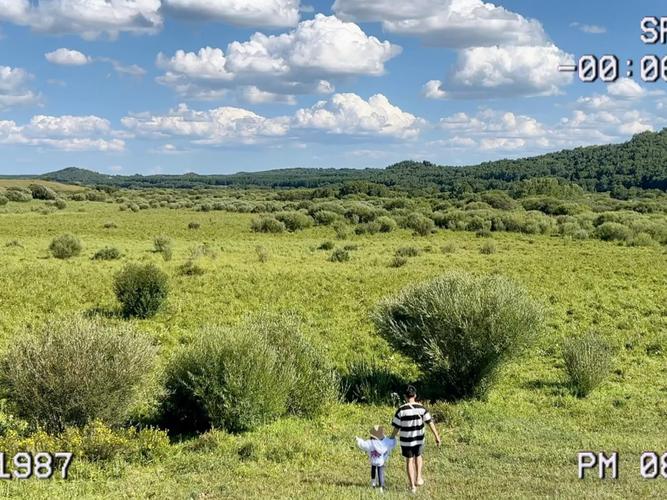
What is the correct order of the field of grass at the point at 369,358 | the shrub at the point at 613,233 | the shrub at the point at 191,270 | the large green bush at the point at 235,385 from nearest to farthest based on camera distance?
the field of grass at the point at 369,358 → the large green bush at the point at 235,385 → the shrub at the point at 191,270 → the shrub at the point at 613,233

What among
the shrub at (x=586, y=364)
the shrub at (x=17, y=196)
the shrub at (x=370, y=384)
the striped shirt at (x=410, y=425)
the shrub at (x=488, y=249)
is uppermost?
the shrub at (x=17, y=196)

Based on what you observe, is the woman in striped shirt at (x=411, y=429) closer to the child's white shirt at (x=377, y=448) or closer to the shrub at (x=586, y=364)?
the child's white shirt at (x=377, y=448)

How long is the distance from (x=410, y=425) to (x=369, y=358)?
9.19 metres

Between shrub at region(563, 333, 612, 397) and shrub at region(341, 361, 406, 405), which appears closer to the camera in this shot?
shrub at region(341, 361, 406, 405)

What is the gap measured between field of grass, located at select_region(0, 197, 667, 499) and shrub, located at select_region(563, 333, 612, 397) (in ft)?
A: 1.09

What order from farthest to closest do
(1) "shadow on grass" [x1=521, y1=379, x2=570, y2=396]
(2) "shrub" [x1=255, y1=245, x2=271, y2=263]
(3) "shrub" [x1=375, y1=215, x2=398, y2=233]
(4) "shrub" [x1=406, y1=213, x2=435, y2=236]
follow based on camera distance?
1. (3) "shrub" [x1=375, y1=215, x2=398, y2=233]
2. (4) "shrub" [x1=406, y1=213, x2=435, y2=236]
3. (2) "shrub" [x1=255, y1=245, x2=271, y2=263]
4. (1) "shadow on grass" [x1=521, y1=379, x2=570, y2=396]

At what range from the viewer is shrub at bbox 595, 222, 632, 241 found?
5156 centimetres

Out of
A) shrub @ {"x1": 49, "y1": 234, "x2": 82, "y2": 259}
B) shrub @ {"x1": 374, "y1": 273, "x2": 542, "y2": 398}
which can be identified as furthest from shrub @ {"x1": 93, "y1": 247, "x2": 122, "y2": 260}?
shrub @ {"x1": 374, "y1": 273, "x2": 542, "y2": 398}

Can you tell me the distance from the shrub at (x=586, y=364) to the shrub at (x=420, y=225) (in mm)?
41269

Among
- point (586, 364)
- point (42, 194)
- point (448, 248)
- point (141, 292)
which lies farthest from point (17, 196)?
point (586, 364)

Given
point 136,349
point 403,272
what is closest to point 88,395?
point 136,349

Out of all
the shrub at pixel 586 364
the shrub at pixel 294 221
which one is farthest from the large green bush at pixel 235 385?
the shrub at pixel 294 221

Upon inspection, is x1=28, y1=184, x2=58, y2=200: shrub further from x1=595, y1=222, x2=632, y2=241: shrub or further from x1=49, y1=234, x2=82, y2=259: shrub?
x1=595, y1=222, x2=632, y2=241: shrub

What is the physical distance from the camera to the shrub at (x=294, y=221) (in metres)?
58.9
